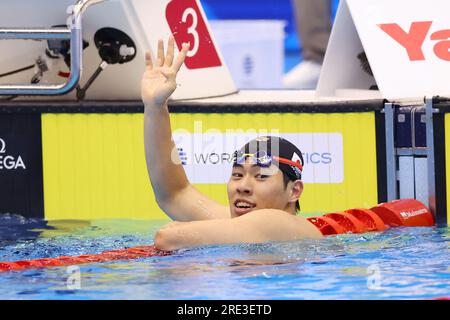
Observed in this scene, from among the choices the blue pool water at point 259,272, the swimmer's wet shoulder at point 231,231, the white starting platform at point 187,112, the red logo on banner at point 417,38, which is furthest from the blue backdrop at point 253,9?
the swimmer's wet shoulder at point 231,231

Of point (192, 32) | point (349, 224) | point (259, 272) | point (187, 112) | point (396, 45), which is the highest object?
point (192, 32)

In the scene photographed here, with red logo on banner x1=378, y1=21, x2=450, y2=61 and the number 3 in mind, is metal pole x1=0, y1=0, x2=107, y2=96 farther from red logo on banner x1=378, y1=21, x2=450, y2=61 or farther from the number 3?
red logo on banner x1=378, y1=21, x2=450, y2=61

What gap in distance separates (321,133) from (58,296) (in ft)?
8.26

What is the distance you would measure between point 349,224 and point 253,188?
0.82 meters

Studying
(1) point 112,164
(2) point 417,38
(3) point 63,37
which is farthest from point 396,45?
(3) point 63,37

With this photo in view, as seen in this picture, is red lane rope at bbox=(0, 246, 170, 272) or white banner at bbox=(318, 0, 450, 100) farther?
white banner at bbox=(318, 0, 450, 100)

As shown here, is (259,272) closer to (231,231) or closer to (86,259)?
(231,231)

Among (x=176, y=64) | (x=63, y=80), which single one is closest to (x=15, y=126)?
(x=63, y=80)

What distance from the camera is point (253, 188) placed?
482cm

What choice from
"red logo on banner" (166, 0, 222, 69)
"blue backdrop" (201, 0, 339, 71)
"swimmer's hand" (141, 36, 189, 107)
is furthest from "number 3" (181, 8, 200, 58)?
"blue backdrop" (201, 0, 339, 71)

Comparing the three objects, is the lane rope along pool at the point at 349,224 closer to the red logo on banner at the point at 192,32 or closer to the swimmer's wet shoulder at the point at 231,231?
the swimmer's wet shoulder at the point at 231,231

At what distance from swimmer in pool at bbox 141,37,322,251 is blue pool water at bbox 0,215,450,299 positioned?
85 millimetres

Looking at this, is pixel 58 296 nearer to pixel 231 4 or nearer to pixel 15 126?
pixel 15 126

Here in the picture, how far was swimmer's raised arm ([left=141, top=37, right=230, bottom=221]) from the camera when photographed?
15.9 ft
